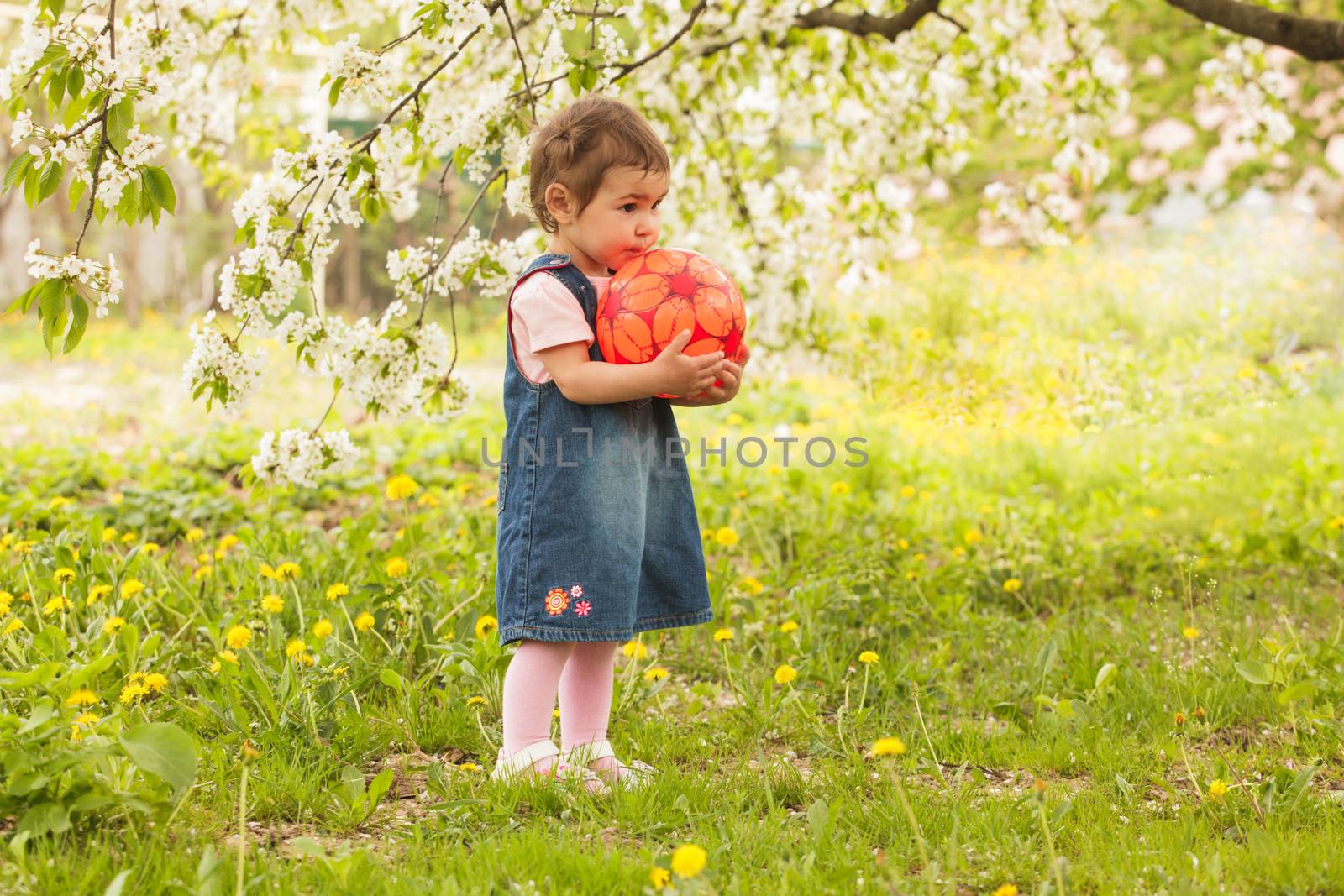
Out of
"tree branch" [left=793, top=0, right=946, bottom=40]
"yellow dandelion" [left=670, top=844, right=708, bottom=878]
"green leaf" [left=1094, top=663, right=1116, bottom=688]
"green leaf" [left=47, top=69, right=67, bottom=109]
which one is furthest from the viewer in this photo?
"tree branch" [left=793, top=0, right=946, bottom=40]

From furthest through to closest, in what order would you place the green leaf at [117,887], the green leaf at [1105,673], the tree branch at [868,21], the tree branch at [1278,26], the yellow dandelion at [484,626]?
the tree branch at [868,21] < the tree branch at [1278,26] < the yellow dandelion at [484,626] < the green leaf at [1105,673] < the green leaf at [117,887]

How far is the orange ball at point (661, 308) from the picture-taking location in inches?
87.2

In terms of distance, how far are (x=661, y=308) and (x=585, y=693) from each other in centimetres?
85

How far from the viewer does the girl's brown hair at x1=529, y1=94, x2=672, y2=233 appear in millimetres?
2246

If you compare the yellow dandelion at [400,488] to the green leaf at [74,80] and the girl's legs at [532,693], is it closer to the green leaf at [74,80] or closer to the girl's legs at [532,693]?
the girl's legs at [532,693]

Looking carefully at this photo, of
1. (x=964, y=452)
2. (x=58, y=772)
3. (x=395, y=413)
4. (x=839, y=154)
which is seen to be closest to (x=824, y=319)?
(x=839, y=154)

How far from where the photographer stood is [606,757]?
2422 mm

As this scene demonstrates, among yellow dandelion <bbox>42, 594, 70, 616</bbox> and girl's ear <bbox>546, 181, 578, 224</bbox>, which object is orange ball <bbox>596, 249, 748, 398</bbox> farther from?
yellow dandelion <bbox>42, 594, 70, 616</bbox>

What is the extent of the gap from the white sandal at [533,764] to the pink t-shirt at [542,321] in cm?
76

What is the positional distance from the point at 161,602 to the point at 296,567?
18.3 inches

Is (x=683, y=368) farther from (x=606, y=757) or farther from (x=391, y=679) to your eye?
(x=391, y=679)

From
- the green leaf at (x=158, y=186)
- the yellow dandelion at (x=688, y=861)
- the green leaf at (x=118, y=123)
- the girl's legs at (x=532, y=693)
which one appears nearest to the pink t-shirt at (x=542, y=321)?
the girl's legs at (x=532, y=693)

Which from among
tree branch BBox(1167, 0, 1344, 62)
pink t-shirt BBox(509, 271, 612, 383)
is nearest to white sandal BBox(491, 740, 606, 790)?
pink t-shirt BBox(509, 271, 612, 383)

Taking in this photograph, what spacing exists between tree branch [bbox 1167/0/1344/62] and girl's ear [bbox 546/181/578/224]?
7.62 ft
